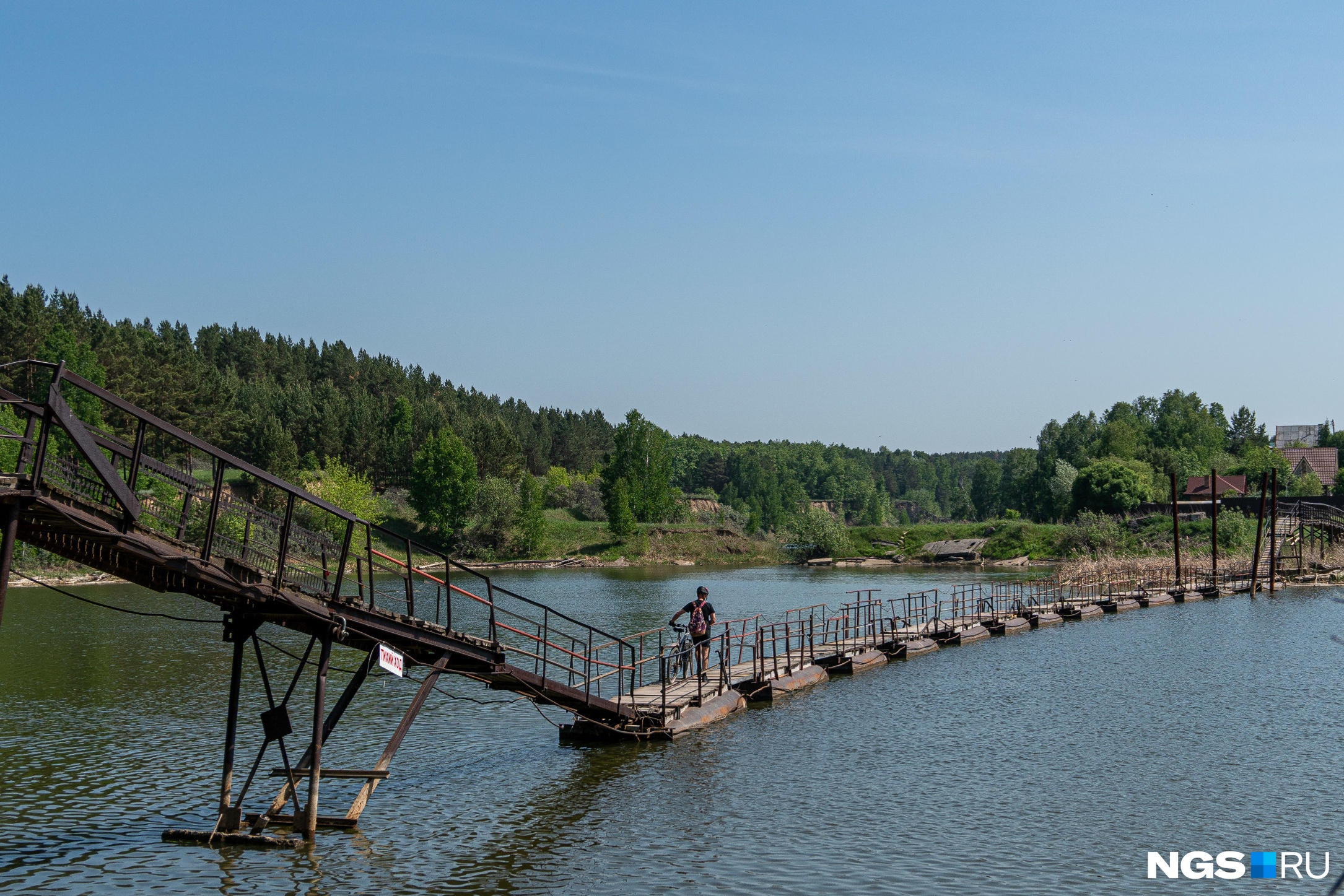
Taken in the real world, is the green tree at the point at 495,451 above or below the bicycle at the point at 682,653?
above

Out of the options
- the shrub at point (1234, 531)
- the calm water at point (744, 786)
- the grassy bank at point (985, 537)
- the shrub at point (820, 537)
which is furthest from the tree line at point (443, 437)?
the calm water at point (744, 786)

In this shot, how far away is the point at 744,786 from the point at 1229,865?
28.4ft

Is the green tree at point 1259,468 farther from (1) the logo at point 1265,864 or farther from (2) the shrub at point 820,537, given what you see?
(1) the logo at point 1265,864

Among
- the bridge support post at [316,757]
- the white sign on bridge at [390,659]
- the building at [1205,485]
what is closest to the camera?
the bridge support post at [316,757]

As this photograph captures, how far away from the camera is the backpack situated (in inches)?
1155

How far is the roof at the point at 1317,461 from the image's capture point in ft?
551

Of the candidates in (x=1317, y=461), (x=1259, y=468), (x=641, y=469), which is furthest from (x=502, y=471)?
(x=1317, y=461)

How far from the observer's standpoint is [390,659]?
1912cm

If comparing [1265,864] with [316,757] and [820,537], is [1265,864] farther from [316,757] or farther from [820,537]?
[820,537]

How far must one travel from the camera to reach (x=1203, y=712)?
29.8m

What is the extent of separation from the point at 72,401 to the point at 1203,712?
96.2 metres

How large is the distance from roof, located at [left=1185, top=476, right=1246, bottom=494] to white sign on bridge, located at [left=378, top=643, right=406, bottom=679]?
132247mm

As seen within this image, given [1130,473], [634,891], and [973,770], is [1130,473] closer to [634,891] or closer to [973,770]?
[973,770]

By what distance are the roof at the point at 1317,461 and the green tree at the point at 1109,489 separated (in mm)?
58130
